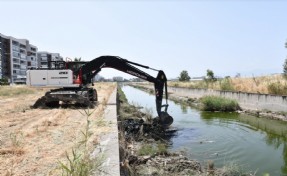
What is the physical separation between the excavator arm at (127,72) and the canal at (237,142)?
1272 mm

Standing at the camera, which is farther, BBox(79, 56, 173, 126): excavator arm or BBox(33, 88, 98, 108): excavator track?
BBox(33, 88, 98, 108): excavator track

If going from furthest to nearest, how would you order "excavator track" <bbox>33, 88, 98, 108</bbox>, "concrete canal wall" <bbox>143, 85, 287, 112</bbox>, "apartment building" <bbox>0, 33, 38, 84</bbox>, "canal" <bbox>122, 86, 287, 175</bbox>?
"apartment building" <bbox>0, 33, 38, 84</bbox>
"concrete canal wall" <bbox>143, 85, 287, 112</bbox>
"excavator track" <bbox>33, 88, 98, 108</bbox>
"canal" <bbox>122, 86, 287, 175</bbox>

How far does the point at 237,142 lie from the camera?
520 inches

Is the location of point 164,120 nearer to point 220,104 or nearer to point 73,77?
point 73,77

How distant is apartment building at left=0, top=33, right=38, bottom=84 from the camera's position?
347 ft

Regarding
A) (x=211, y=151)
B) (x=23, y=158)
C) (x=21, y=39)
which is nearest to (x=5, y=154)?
(x=23, y=158)

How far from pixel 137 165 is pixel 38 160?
9.81 feet

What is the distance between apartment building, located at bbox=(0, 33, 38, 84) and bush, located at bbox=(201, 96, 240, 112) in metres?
88.0

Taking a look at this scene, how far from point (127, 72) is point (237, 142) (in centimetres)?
658

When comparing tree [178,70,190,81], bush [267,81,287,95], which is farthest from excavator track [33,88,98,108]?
tree [178,70,190,81]

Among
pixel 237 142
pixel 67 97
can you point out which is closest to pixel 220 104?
pixel 237 142

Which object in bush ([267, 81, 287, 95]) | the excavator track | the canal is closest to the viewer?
the canal

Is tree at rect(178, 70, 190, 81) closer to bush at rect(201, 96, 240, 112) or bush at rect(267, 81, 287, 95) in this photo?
bush at rect(201, 96, 240, 112)

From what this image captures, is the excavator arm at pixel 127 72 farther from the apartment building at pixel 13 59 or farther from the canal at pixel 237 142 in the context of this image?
the apartment building at pixel 13 59
